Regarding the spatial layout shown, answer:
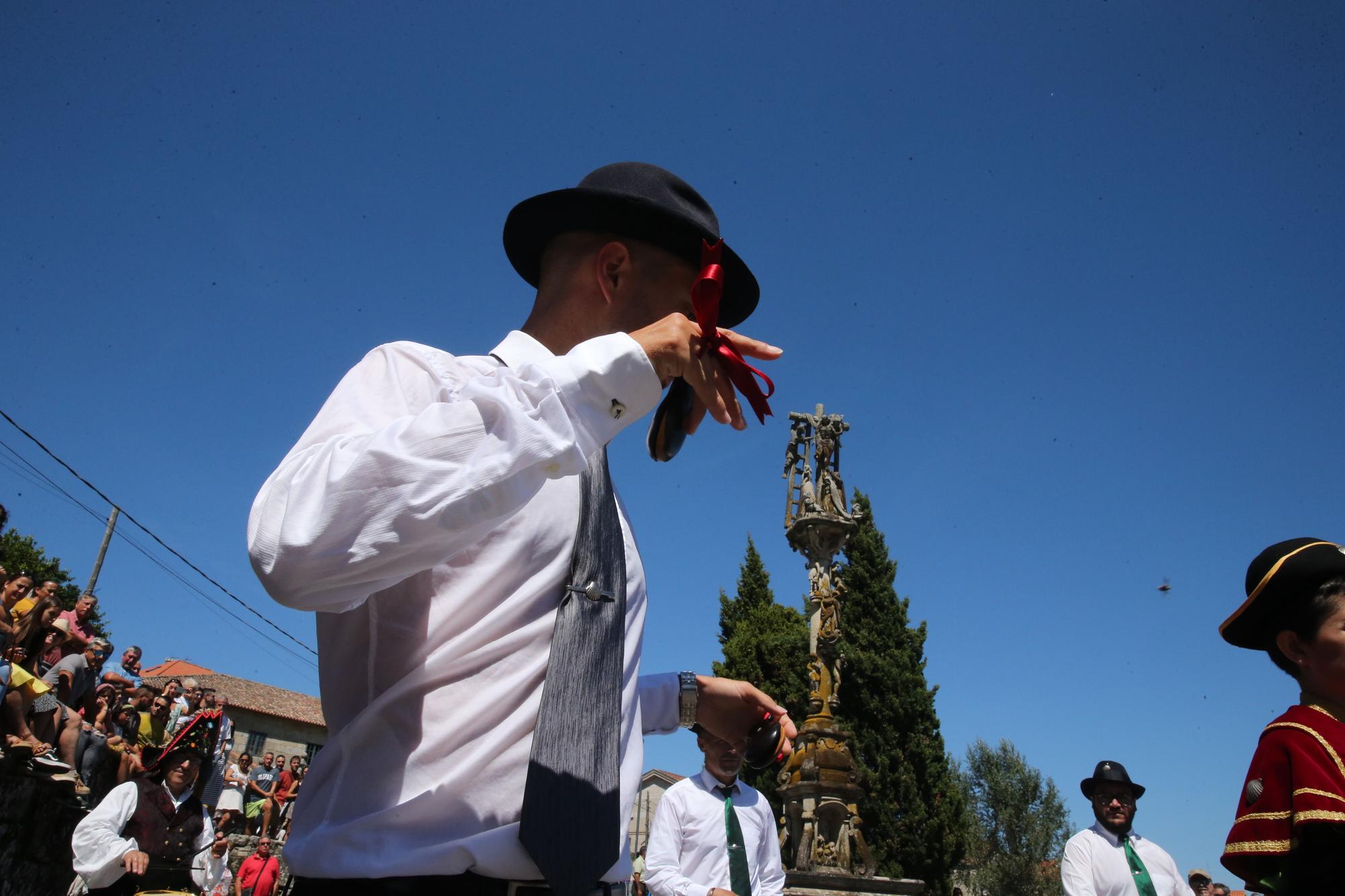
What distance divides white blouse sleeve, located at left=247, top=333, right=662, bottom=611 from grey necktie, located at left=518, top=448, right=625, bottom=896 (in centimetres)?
29

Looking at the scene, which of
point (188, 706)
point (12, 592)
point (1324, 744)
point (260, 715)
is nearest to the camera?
point (1324, 744)

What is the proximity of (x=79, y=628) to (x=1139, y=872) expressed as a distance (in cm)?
1145

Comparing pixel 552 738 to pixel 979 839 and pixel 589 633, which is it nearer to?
pixel 589 633

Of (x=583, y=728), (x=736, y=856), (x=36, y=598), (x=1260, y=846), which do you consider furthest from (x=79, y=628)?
(x=1260, y=846)

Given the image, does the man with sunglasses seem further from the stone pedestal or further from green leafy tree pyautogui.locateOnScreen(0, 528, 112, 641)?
green leafy tree pyautogui.locateOnScreen(0, 528, 112, 641)

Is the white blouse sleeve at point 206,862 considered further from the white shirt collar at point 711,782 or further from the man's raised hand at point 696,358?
the man's raised hand at point 696,358

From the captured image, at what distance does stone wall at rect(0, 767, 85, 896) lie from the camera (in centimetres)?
598

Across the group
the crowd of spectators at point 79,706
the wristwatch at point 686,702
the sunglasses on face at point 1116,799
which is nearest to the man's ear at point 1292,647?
the wristwatch at point 686,702

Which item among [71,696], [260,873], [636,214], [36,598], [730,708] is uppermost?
[36,598]

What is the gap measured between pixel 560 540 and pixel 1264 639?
281cm

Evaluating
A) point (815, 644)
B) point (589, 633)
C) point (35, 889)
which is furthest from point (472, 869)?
point (815, 644)

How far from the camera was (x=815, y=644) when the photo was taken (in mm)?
11961

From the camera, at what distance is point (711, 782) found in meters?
7.06

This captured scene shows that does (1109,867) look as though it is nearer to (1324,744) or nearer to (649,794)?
(1324,744)
